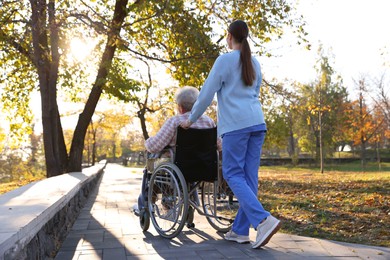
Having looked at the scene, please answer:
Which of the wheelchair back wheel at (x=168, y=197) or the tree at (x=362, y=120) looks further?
the tree at (x=362, y=120)

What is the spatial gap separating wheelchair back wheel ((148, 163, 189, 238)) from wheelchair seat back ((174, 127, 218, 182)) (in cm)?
Result: 12

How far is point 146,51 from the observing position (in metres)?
14.1

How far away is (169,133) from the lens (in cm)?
488

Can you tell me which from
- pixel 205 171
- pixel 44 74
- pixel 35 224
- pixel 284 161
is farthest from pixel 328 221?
pixel 284 161

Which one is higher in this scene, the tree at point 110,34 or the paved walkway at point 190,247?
the tree at point 110,34

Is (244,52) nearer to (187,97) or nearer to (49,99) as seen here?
(187,97)

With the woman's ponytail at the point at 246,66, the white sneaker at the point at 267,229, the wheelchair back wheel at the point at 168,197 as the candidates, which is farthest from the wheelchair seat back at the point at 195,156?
the white sneaker at the point at 267,229

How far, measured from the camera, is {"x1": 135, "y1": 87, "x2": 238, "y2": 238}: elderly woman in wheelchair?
4.62m

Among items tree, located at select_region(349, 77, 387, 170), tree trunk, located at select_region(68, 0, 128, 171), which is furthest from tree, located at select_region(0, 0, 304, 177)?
tree, located at select_region(349, 77, 387, 170)

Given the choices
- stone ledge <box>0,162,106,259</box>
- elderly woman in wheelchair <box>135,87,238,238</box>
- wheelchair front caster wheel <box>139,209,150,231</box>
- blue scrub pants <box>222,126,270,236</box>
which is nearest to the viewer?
stone ledge <box>0,162,106,259</box>

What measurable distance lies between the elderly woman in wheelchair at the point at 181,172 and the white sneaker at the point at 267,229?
70 centimetres

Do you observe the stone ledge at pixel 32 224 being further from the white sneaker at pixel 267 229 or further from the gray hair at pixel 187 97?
the white sneaker at pixel 267 229

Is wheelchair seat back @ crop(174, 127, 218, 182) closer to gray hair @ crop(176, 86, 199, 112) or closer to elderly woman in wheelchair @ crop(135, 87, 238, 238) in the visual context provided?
elderly woman in wheelchair @ crop(135, 87, 238, 238)

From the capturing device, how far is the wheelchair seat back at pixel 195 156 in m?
4.63
